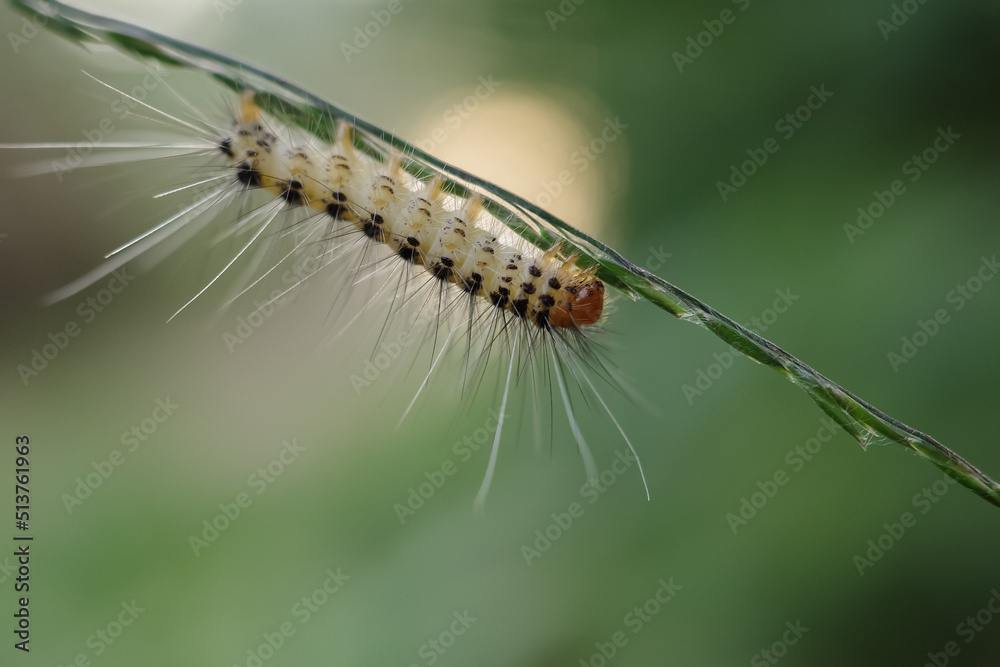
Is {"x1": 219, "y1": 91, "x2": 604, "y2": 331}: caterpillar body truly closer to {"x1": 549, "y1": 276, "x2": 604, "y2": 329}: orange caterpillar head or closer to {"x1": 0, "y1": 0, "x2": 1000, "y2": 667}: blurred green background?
{"x1": 549, "y1": 276, "x2": 604, "y2": 329}: orange caterpillar head

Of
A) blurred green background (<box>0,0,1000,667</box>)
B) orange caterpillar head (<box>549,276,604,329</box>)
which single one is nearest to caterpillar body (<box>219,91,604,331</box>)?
orange caterpillar head (<box>549,276,604,329</box>)

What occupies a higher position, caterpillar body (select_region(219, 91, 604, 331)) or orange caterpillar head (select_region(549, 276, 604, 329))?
orange caterpillar head (select_region(549, 276, 604, 329))

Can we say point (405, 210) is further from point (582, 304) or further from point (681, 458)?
point (681, 458)

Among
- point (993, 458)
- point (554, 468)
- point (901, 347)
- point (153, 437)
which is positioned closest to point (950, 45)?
point (901, 347)

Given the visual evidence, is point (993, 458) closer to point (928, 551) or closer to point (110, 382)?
point (928, 551)

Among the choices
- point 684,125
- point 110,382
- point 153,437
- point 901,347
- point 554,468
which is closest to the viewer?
point 901,347

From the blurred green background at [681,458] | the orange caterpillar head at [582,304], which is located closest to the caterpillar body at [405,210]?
the orange caterpillar head at [582,304]
